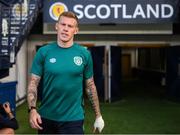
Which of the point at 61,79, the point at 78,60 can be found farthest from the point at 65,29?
the point at 61,79

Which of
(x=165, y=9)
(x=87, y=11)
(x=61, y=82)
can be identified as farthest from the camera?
(x=87, y=11)

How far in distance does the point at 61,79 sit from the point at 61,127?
1.49 ft

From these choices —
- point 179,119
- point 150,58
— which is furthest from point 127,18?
point 150,58

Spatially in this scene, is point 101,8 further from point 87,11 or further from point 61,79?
point 61,79

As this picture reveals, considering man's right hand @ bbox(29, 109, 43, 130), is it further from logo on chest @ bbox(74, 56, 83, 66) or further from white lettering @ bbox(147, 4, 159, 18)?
white lettering @ bbox(147, 4, 159, 18)

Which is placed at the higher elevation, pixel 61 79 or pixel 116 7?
pixel 116 7

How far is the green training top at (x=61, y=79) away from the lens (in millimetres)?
4270

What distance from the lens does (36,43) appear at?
1919 centimetres

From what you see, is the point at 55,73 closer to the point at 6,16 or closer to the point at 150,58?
the point at 6,16

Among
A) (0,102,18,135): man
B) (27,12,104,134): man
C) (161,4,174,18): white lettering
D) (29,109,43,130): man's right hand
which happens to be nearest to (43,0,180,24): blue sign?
(161,4,174,18): white lettering

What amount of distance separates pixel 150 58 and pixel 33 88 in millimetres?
28746

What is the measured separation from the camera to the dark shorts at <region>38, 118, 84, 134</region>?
4.36 m

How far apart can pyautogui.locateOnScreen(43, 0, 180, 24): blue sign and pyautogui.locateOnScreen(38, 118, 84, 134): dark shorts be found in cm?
1307

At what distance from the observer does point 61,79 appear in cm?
426
